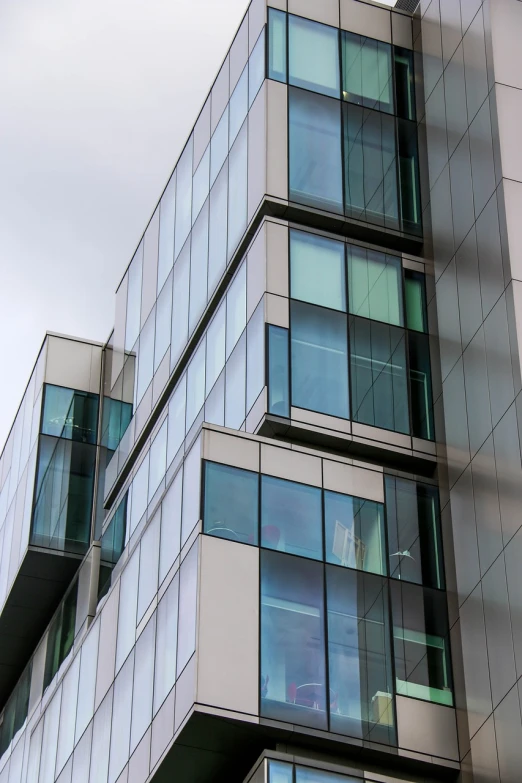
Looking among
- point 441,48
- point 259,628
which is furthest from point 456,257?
point 259,628

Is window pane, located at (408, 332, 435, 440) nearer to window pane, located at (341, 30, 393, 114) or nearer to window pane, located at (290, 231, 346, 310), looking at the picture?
window pane, located at (290, 231, 346, 310)

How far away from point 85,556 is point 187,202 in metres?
10.8

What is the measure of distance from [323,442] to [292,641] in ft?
18.7

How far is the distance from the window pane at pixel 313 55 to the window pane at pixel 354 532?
11638mm

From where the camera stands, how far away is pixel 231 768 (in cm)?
3212

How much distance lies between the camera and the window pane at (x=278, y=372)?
35562 millimetres

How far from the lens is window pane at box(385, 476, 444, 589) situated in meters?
34.1

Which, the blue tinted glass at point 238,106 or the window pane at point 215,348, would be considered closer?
the window pane at point 215,348

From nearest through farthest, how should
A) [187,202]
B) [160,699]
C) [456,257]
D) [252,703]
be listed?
[252,703] → [160,699] → [456,257] → [187,202]

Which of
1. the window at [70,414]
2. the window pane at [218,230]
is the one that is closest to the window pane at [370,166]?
the window pane at [218,230]

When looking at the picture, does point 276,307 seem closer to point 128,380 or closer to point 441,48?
point 441,48

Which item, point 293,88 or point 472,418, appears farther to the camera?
point 293,88

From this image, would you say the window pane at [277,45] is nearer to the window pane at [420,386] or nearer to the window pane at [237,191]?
the window pane at [237,191]

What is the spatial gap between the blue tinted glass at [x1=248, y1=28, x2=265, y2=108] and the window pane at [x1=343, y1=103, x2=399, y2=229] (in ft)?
7.45
